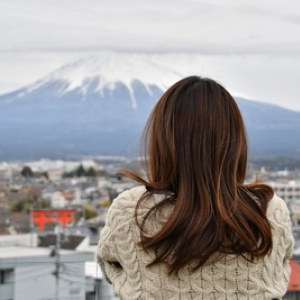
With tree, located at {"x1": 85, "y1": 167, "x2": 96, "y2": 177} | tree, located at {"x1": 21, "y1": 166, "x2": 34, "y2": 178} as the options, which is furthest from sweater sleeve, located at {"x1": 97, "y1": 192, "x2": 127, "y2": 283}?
tree, located at {"x1": 85, "y1": 167, "x2": 96, "y2": 177}

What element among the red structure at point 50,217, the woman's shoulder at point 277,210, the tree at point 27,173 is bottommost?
→ the red structure at point 50,217

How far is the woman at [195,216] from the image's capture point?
1.86 m

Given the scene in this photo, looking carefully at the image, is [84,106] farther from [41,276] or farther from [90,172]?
[41,276]

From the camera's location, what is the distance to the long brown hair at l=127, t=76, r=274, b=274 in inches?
73.0

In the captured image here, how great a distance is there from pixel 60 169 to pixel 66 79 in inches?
2126

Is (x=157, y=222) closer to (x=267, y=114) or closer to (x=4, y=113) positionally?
(x=267, y=114)

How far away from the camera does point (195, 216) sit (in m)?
1.85

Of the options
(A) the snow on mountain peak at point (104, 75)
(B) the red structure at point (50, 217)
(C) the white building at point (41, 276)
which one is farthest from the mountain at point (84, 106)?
(C) the white building at point (41, 276)

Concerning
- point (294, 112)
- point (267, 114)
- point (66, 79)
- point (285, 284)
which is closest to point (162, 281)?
point (285, 284)

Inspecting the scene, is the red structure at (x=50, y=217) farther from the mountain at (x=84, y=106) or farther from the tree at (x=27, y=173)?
the mountain at (x=84, y=106)

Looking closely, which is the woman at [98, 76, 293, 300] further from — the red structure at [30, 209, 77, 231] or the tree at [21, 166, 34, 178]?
the tree at [21, 166, 34, 178]

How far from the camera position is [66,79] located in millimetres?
143750

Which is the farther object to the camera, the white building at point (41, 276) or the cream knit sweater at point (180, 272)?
the white building at point (41, 276)

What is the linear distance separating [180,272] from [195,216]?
112 mm
